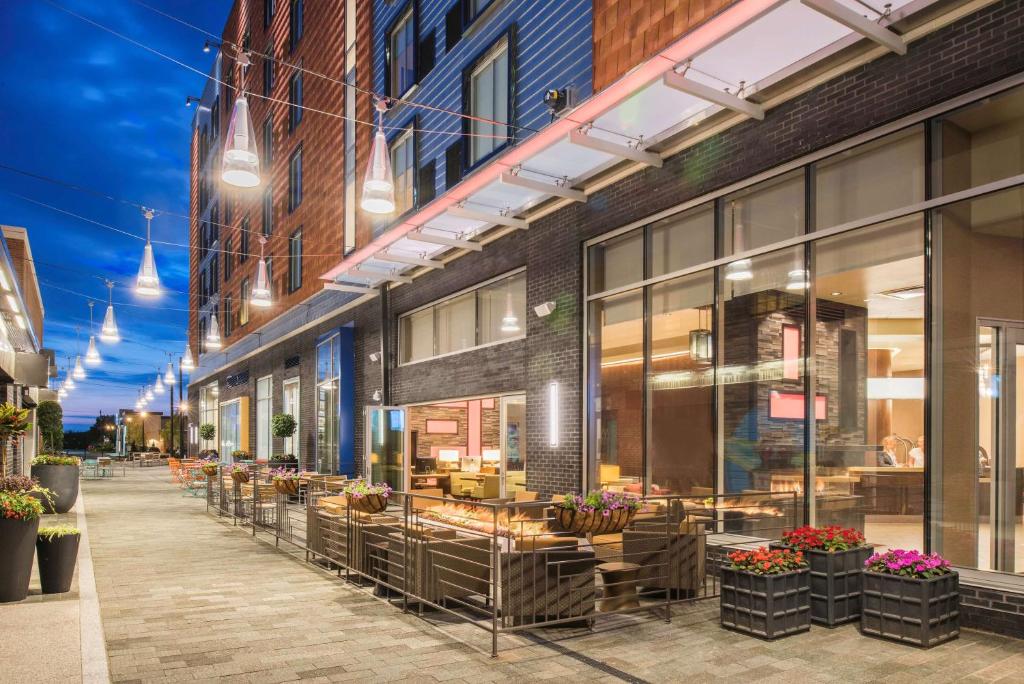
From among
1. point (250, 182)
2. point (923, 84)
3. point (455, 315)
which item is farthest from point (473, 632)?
point (455, 315)

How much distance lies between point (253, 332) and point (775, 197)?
87.4 feet

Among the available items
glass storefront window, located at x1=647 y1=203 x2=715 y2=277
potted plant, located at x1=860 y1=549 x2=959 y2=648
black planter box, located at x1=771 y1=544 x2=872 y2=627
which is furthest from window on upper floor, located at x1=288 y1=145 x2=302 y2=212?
potted plant, located at x1=860 y1=549 x2=959 y2=648

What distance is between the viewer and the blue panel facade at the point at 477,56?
11.9 meters

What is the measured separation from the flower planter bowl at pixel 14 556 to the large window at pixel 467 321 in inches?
328

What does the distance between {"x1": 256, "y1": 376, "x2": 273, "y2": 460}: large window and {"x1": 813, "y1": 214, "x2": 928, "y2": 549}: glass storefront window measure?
25.2 m

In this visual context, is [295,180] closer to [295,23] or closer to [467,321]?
[295,23]

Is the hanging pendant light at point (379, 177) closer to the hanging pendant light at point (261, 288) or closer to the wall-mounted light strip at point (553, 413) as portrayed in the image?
the wall-mounted light strip at point (553, 413)

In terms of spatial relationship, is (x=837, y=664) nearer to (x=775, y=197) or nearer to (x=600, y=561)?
(x=600, y=561)

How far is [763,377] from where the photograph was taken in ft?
30.6

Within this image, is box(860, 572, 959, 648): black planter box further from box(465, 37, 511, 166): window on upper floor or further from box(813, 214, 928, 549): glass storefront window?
box(465, 37, 511, 166): window on upper floor

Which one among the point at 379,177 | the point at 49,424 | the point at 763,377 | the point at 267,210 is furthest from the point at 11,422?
the point at 49,424

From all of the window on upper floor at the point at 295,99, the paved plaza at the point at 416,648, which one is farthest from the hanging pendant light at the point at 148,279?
the window on upper floor at the point at 295,99

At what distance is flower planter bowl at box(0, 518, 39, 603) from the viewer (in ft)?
26.7

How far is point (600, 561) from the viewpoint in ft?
26.3
